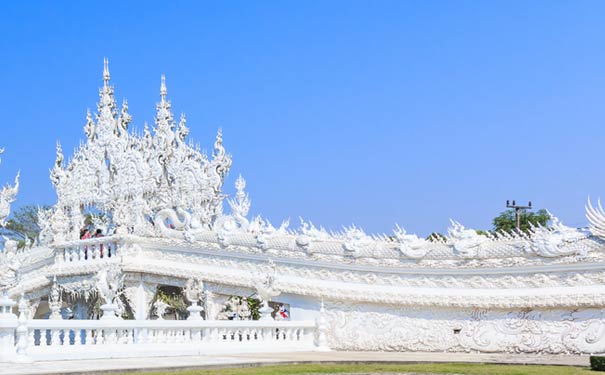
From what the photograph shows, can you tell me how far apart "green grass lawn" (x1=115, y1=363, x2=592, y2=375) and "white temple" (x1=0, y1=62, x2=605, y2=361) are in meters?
2.91

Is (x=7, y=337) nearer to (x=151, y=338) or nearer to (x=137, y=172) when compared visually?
(x=151, y=338)

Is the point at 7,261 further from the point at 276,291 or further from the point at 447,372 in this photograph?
the point at 447,372

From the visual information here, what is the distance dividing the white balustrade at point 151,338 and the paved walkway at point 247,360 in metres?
0.47

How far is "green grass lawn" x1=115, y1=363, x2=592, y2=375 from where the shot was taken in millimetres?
12453

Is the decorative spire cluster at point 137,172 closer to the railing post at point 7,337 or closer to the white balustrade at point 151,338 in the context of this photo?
the white balustrade at point 151,338

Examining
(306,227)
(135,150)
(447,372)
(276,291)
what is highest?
(135,150)

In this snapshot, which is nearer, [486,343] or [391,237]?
[486,343]

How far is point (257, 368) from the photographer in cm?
1357

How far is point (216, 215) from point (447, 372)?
1419 cm

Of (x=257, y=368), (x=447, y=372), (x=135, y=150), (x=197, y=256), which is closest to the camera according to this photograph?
(x=447, y=372)

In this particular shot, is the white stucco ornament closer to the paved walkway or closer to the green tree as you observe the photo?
the paved walkway

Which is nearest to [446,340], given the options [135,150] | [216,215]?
[216,215]

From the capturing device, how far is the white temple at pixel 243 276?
53.2 ft

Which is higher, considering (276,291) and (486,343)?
(276,291)
